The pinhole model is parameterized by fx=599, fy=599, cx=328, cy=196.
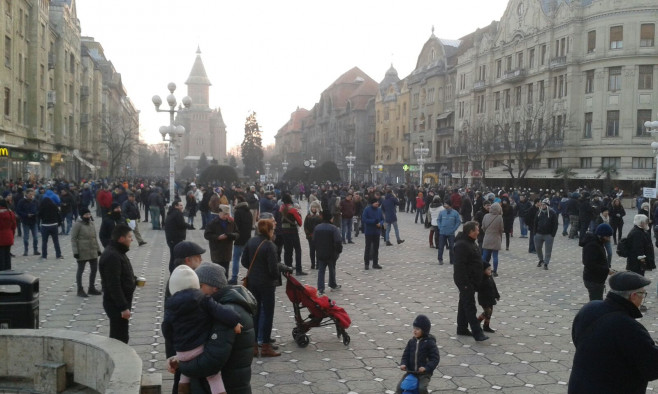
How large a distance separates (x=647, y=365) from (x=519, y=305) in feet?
24.2

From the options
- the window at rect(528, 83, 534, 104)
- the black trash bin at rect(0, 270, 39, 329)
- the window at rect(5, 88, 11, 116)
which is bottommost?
the black trash bin at rect(0, 270, 39, 329)

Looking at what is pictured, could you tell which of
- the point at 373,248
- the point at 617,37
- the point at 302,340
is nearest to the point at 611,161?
→ the point at 617,37

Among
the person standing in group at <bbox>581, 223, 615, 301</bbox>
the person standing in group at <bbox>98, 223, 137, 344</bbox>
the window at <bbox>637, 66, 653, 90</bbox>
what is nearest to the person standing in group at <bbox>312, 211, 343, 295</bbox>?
the person standing in group at <bbox>581, 223, 615, 301</bbox>

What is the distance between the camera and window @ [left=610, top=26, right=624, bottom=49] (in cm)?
4684

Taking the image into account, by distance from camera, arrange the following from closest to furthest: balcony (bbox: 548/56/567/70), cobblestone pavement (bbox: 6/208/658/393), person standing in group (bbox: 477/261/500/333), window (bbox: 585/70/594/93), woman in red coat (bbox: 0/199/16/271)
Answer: cobblestone pavement (bbox: 6/208/658/393) → person standing in group (bbox: 477/261/500/333) → woman in red coat (bbox: 0/199/16/271) → window (bbox: 585/70/594/93) → balcony (bbox: 548/56/567/70)

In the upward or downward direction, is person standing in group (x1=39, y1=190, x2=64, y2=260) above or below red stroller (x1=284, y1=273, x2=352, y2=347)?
above

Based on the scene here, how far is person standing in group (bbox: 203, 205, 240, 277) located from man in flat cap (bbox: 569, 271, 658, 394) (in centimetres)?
838

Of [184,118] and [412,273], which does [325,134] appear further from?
[412,273]

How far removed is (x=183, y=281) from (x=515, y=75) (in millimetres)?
55692

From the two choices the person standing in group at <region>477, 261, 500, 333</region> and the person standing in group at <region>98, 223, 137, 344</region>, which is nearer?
the person standing in group at <region>98, 223, 137, 344</region>

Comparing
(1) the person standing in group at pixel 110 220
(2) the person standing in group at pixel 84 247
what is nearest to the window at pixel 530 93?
(1) the person standing in group at pixel 110 220

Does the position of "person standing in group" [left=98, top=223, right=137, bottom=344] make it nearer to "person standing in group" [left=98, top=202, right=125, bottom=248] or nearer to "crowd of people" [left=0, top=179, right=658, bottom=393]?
"crowd of people" [left=0, top=179, right=658, bottom=393]

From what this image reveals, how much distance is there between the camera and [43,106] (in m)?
41.8

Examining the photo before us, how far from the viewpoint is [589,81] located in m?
49.3
